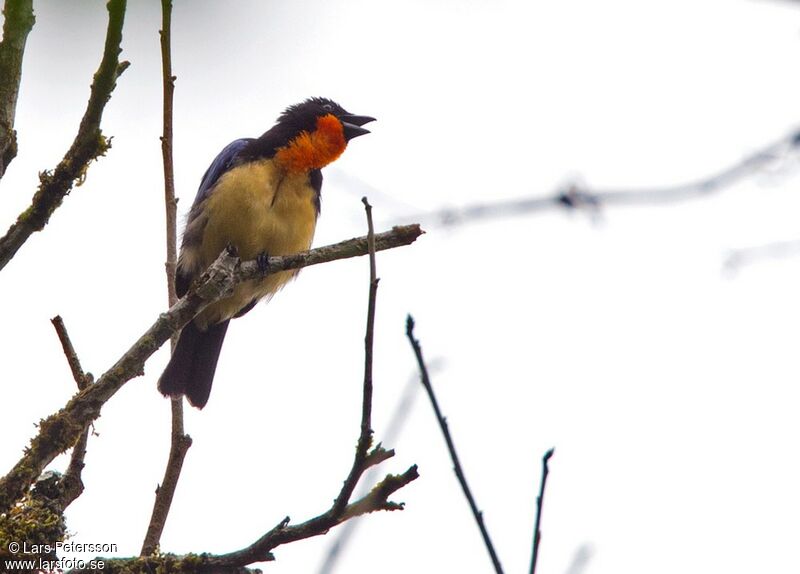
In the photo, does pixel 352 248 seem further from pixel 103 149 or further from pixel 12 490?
pixel 12 490

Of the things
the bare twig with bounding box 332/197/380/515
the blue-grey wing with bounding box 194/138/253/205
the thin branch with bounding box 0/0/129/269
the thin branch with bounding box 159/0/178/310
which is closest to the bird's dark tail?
the blue-grey wing with bounding box 194/138/253/205

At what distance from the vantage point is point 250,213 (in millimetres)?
5148

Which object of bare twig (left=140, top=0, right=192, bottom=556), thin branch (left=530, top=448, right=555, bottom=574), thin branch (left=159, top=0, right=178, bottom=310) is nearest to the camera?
thin branch (left=530, top=448, right=555, bottom=574)

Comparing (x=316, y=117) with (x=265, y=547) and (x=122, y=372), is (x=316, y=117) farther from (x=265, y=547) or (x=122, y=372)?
(x=265, y=547)

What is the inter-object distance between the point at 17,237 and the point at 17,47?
0.56 meters

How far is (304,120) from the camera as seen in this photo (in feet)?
18.7

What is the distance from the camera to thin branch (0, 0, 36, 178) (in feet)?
9.17

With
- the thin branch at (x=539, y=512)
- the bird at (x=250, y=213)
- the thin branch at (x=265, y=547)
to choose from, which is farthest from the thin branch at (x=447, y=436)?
the bird at (x=250, y=213)

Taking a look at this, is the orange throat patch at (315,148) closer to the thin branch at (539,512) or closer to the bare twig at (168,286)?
the bare twig at (168,286)

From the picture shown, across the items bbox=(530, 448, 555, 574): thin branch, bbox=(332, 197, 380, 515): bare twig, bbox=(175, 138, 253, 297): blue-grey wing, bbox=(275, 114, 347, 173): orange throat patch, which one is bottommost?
bbox=(530, 448, 555, 574): thin branch

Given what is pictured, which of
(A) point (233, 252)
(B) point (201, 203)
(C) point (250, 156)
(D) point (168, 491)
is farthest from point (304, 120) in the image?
(D) point (168, 491)

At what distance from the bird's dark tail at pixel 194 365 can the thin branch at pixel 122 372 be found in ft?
5.62

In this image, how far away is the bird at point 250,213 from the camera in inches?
204

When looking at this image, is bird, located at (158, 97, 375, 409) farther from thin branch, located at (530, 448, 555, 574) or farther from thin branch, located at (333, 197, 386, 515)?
thin branch, located at (530, 448, 555, 574)
